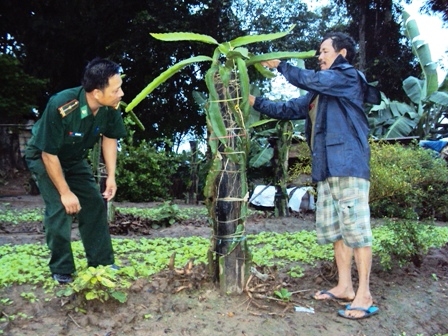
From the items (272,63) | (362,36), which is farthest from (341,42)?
(362,36)

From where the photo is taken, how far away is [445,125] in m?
13.5

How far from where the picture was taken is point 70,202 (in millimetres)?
3346

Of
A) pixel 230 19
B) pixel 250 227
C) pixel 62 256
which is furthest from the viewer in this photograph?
pixel 230 19

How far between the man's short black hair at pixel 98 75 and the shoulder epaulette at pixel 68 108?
0.13 metres

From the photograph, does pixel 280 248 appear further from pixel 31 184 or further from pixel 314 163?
pixel 31 184

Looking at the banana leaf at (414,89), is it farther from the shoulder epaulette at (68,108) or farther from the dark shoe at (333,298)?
the shoulder epaulette at (68,108)

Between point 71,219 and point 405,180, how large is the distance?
133 inches

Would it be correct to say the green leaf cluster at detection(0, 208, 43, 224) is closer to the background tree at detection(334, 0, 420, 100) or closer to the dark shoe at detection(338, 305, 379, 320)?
the dark shoe at detection(338, 305, 379, 320)

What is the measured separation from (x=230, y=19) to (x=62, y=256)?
15720 mm

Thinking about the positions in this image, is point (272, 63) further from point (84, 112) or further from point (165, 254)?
point (165, 254)

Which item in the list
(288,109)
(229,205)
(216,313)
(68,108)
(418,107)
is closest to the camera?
(216,313)

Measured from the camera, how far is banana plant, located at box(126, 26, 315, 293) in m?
3.25

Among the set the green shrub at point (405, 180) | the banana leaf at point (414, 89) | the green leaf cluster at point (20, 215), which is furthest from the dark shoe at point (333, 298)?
the banana leaf at point (414, 89)

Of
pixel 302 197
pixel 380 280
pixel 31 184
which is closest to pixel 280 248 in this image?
pixel 380 280
